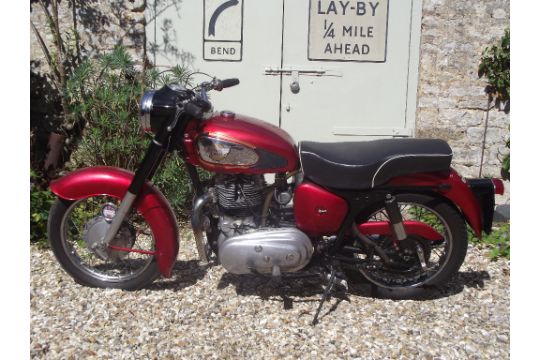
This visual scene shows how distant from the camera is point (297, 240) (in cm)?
311

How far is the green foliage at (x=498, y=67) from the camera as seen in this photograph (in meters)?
5.06

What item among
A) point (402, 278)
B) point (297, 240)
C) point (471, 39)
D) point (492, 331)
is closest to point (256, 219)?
point (297, 240)

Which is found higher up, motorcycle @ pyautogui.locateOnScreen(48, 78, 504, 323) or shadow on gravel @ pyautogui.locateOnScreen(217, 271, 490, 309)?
motorcycle @ pyautogui.locateOnScreen(48, 78, 504, 323)

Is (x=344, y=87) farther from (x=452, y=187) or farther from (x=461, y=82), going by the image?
(x=452, y=187)

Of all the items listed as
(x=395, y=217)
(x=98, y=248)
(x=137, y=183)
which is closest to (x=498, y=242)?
(x=395, y=217)

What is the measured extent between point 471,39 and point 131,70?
323cm

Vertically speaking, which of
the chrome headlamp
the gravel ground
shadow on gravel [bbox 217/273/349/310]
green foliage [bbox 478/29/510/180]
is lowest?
the gravel ground

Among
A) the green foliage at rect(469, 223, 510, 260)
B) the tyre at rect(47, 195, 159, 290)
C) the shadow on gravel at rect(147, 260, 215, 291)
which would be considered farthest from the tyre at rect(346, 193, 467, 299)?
the tyre at rect(47, 195, 159, 290)

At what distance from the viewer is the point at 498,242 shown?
4.30 m

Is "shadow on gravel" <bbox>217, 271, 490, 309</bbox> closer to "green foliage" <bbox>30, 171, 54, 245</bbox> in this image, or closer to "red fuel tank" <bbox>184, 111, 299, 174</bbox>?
"red fuel tank" <bbox>184, 111, 299, 174</bbox>

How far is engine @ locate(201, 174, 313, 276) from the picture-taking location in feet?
10.2

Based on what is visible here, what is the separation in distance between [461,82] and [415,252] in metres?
2.60

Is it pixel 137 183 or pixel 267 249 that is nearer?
pixel 267 249

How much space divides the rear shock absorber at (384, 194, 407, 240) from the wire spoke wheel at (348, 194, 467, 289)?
0.16 ft
